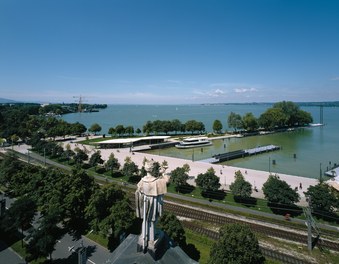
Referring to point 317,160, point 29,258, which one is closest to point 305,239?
point 29,258

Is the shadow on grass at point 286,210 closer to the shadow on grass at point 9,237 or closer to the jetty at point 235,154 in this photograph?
the jetty at point 235,154

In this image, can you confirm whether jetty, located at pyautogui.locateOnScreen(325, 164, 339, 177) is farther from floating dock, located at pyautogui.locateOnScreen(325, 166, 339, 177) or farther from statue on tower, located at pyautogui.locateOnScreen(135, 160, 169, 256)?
statue on tower, located at pyautogui.locateOnScreen(135, 160, 169, 256)

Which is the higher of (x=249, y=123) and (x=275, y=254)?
(x=249, y=123)

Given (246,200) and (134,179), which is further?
(134,179)

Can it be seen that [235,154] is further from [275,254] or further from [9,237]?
[9,237]

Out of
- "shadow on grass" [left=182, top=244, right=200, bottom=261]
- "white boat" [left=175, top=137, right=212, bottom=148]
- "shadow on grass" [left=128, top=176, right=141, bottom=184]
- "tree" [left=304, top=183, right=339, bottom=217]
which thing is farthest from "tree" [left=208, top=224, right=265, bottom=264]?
"white boat" [left=175, top=137, right=212, bottom=148]

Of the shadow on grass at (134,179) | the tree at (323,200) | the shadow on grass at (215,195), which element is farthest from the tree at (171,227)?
the shadow on grass at (134,179)

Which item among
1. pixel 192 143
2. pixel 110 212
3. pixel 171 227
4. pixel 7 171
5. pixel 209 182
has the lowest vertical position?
pixel 209 182

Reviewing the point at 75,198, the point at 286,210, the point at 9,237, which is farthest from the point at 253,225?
the point at 9,237

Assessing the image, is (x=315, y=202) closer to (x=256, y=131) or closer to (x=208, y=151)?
(x=208, y=151)
